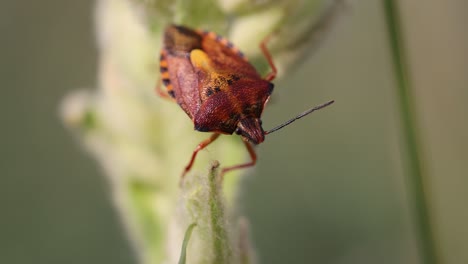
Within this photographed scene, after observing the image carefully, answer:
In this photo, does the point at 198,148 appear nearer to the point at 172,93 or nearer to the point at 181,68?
the point at 172,93

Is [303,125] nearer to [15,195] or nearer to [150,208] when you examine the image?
[15,195]

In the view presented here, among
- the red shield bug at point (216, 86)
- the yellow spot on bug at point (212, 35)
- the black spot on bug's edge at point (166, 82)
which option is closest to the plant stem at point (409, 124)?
the red shield bug at point (216, 86)

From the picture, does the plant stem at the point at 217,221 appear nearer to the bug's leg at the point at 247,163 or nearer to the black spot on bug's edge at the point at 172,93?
the bug's leg at the point at 247,163

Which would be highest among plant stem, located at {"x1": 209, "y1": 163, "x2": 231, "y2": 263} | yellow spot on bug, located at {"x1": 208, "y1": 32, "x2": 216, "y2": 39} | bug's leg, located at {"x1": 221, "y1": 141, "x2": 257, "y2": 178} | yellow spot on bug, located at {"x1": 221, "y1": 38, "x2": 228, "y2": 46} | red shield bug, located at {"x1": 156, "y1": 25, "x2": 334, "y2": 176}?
yellow spot on bug, located at {"x1": 208, "y1": 32, "x2": 216, "y2": 39}

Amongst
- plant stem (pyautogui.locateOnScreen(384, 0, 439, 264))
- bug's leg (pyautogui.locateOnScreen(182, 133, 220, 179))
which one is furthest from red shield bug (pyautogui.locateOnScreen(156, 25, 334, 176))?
plant stem (pyautogui.locateOnScreen(384, 0, 439, 264))

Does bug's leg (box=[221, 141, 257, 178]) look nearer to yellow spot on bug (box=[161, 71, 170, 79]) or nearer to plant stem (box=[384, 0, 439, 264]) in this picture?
yellow spot on bug (box=[161, 71, 170, 79])
